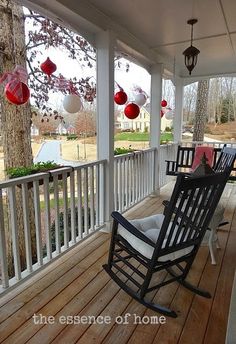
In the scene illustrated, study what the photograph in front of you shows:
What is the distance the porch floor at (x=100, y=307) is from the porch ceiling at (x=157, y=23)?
2.32 meters

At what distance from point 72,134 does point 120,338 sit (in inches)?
107

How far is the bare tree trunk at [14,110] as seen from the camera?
3041 mm

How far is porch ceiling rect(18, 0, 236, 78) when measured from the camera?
2469 millimetres

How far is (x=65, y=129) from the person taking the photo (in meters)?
3.72

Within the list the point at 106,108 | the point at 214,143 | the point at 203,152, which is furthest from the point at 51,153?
the point at 214,143

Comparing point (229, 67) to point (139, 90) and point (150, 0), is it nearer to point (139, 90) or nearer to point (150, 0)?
point (139, 90)

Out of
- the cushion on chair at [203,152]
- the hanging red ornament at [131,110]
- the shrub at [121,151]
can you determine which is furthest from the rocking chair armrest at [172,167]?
the hanging red ornament at [131,110]

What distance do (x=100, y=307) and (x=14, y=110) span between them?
8.43 feet

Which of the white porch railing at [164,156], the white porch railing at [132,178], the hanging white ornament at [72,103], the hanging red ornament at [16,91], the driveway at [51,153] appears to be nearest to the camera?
the hanging red ornament at [16,91]

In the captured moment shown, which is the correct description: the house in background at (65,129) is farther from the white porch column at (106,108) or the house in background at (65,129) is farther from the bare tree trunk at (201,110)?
the bare tree trunk at (201,110)

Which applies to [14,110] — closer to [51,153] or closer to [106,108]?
[51,153]

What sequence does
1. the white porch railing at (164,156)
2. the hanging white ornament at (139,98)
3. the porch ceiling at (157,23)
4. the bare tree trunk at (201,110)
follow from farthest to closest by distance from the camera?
the bare tree trunk at (201,110) → the white porch railing at (164,156) → the hanging white ornament at (139,98) → the porch ceiling at (157,23)

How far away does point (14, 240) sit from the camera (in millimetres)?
1938

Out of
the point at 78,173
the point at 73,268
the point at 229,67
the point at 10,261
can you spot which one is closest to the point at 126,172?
the point at 78,173
